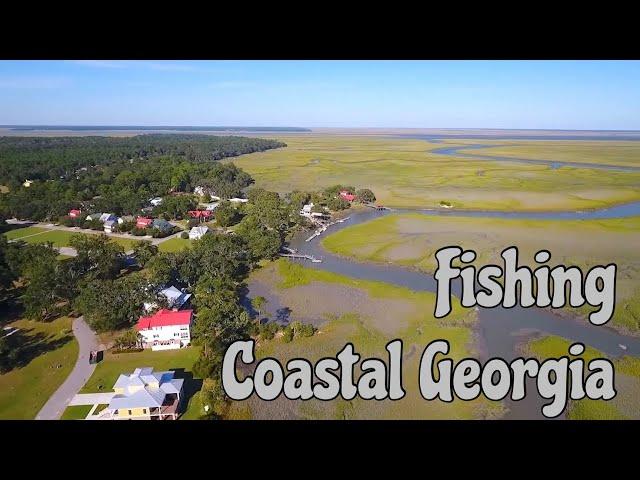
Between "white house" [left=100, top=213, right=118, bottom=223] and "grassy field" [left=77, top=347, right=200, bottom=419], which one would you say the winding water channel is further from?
"white house" [left=100, top=213, right=118, bottom=223]

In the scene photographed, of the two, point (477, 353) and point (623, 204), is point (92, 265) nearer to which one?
point (477, 353)

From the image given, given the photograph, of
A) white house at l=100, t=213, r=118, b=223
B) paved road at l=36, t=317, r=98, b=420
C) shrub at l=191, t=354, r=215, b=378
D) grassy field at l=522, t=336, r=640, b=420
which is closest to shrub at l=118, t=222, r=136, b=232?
white house at l=100, t=213, r=118, b=223

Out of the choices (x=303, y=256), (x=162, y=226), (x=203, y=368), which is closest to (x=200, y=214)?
(x=162, y=226)

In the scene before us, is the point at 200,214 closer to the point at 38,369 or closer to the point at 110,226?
the point at 110,226

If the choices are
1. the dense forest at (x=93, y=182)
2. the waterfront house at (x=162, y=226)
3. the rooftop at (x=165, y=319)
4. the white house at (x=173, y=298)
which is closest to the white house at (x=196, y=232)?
the waterfront house at (x=162, y=226)
